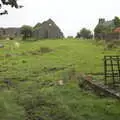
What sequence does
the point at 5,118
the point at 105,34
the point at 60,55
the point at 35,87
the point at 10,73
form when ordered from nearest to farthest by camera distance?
the point at 5,118 < the point at 35,87 < the point at 10,73 < the point at 60,55 < the point at 105,34

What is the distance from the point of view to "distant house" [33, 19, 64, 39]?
327 ft

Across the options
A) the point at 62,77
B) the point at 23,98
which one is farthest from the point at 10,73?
the point at 23,98

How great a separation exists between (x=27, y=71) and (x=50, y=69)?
236 cm

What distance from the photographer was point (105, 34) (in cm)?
7681

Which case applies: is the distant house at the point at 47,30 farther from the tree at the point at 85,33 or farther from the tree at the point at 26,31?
the tree at the point at 85,33

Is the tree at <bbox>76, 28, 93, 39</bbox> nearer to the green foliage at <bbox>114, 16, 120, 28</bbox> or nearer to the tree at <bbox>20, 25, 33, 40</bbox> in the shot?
the green foliage at <bbox>114, 16, 120, 28</bbox>

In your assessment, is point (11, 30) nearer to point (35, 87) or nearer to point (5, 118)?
point (35, 87)

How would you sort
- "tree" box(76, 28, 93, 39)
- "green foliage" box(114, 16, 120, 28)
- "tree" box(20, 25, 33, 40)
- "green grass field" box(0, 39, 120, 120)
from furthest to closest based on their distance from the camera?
"tree" box(76, 28, 93, 39), "green foliage" box(114, 16, 120, 28), "tree" box(20, 25, 33, 40), "green grass field" box(0, 39, 120, 120)

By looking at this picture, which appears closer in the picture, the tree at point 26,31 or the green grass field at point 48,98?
the green grass field at point 48,98

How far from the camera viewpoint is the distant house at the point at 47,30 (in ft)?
327

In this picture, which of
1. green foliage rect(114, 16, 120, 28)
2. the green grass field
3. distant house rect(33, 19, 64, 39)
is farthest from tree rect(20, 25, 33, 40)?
the green grass field

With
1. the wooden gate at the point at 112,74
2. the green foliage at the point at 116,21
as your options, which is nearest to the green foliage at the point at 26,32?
the green foliage at the point at 116,21

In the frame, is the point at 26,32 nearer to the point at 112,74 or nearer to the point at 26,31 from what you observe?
the point at 26,31

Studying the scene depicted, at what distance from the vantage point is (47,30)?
100938mm
